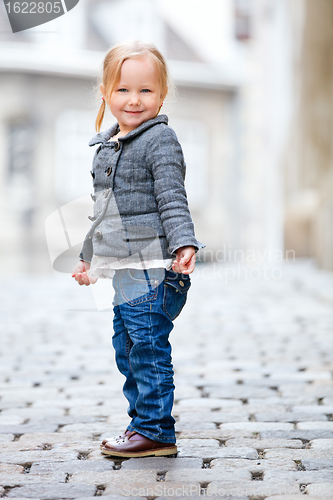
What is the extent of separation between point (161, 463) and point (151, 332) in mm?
422

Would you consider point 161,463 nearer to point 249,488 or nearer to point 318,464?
point 249,488

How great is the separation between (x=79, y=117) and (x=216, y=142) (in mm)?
3610

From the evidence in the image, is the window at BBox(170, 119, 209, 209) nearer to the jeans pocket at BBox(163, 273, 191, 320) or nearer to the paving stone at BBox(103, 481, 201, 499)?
the jeans pocket at BBox(163, 273, 191, 320)

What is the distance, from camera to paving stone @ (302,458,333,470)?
222 cm

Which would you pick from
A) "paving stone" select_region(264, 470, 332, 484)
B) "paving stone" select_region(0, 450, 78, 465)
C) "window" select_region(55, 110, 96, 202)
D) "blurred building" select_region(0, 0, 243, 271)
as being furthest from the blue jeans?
"window" select_region(55, 110, 96, 202)

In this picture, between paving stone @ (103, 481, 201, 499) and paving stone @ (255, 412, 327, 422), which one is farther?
paving stone @ (255, 412, 327, 422)

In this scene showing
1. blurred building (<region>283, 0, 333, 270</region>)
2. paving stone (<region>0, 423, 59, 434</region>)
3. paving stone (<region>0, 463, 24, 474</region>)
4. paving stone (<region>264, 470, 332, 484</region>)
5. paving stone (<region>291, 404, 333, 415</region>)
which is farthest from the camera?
blurred building (<region>283, 0, 333, 270</region>)

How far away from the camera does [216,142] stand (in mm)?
18422

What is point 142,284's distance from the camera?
2289 millimetres

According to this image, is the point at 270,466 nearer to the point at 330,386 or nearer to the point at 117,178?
the point at 117,178

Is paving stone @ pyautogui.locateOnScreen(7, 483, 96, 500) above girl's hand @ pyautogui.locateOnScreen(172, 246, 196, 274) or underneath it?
underneath

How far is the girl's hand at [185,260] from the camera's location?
215 centimetres

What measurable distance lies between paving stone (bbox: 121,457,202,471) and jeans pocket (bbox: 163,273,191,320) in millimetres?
468

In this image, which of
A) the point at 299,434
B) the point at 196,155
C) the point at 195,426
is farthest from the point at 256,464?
the point at 196,155
